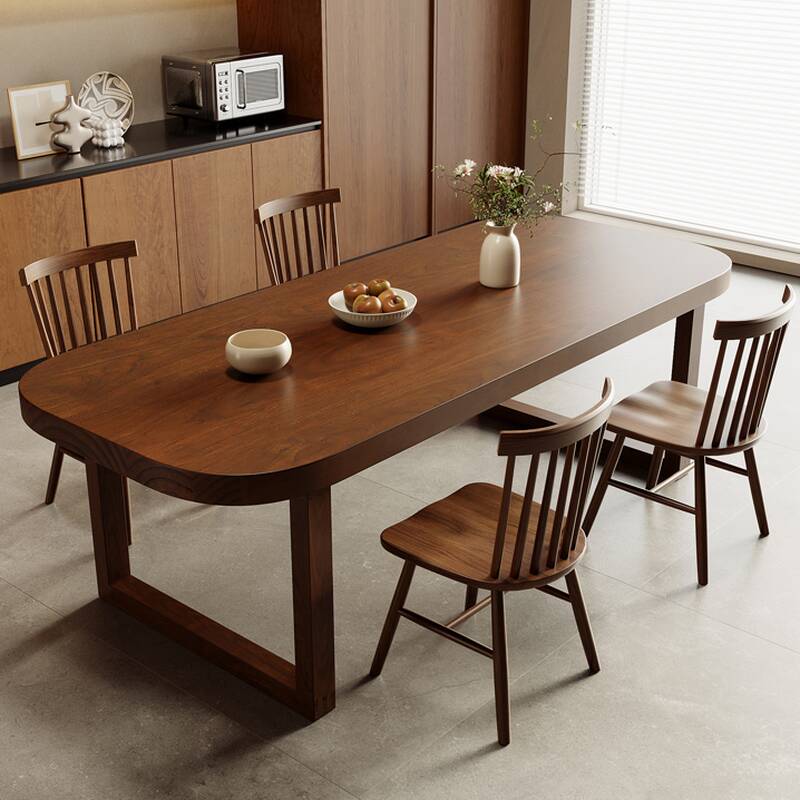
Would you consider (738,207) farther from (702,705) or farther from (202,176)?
(702,705)

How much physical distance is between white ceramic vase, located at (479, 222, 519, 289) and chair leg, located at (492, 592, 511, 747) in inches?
45.7

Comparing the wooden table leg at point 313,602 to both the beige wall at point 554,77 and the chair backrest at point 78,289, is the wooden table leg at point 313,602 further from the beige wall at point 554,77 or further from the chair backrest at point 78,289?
the beige wall at point 554,77

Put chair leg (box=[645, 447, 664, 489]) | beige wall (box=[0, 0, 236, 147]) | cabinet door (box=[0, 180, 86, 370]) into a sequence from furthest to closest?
beige wall (box=[0, 0, 236, 147]) < cabinet door (box=[0, 180, 86, 370]) < chair leg (box=[645, 447, 664, 489])

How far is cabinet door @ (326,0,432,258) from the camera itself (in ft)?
17.9

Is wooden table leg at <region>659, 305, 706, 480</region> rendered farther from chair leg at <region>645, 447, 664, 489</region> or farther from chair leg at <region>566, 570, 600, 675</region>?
chair leg at <region>566, 570, 600, 675</region>

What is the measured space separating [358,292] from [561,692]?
1188 mm

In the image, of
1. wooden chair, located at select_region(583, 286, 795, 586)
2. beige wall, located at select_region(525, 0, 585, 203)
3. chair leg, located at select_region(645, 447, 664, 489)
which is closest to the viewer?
wooden chair, located at select_region(583, 286, 795, 586)

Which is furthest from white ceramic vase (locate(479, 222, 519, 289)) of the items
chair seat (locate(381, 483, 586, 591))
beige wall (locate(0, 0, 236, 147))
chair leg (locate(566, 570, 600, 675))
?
beige wall (locate(0, 0, 236, 147))

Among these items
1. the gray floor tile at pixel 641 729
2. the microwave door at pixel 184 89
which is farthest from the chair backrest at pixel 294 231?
the gray floor tile at pixel 641 729

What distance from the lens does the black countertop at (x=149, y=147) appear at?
4457 mm

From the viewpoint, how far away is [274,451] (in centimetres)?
241

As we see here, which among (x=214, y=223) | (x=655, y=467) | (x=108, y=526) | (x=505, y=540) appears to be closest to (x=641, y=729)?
(x=505, y=540)

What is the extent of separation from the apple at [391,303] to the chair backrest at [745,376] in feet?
2.77

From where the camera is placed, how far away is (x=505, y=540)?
8.89 ft
